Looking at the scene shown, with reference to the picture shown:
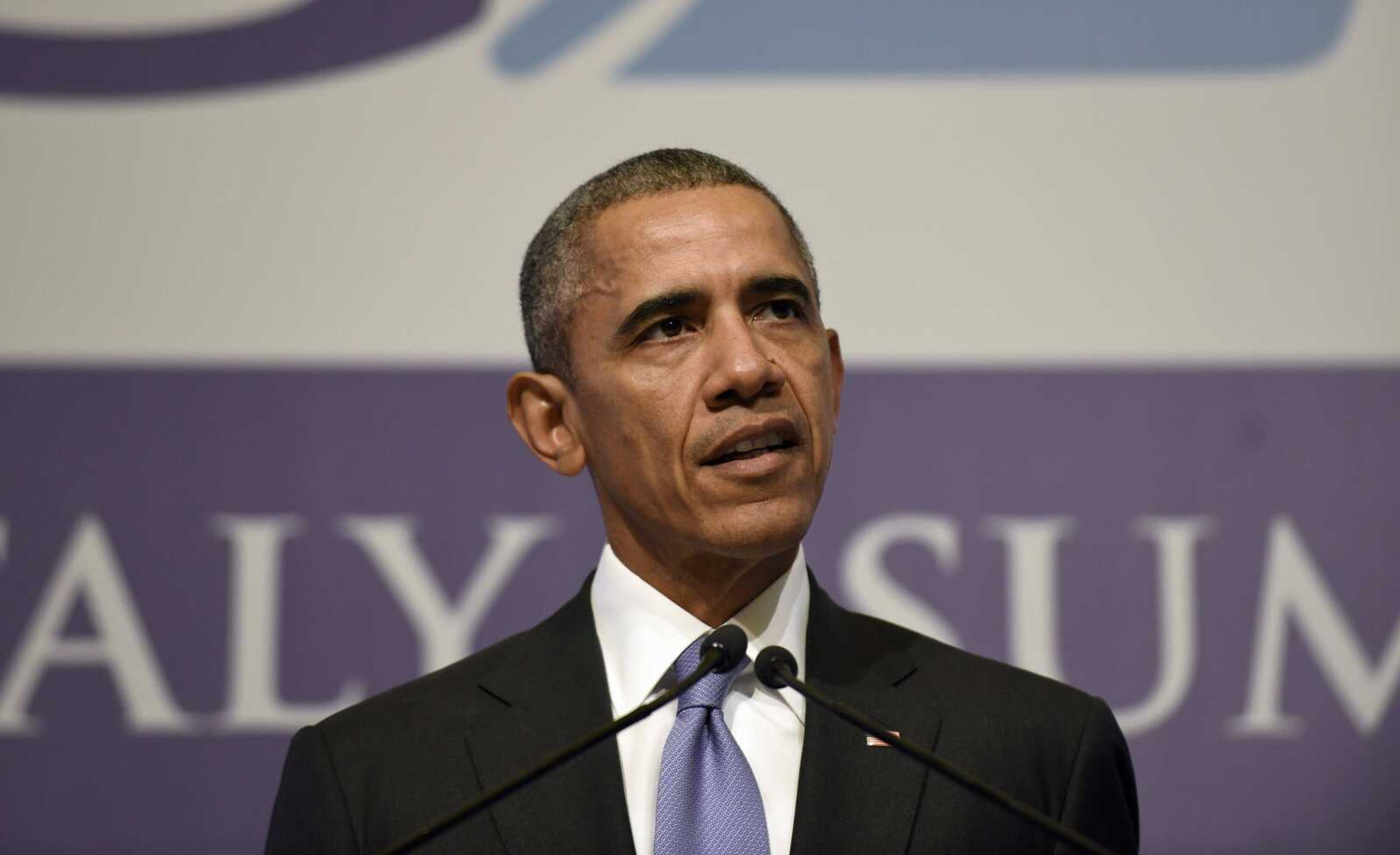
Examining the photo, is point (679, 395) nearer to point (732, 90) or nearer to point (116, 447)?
point (732, 90)

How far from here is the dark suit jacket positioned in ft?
5.27

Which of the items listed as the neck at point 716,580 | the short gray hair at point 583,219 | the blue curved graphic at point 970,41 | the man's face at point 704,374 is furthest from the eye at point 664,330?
the blue curved graphic at point 970,41

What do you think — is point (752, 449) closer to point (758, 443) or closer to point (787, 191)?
point (758, 443)

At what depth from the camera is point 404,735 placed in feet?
5.61

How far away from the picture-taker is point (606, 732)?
1.43 m

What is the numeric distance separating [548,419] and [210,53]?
123 cm

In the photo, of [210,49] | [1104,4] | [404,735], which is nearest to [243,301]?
[210,49]

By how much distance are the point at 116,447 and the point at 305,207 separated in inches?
19.9

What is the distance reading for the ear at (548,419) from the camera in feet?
6.09

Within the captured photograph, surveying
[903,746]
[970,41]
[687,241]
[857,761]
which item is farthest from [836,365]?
[970,41]

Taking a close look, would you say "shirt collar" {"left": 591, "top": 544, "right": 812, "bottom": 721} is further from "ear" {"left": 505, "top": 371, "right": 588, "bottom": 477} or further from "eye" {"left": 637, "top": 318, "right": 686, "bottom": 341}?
"eye" {"left": 637, "top": 318, "right": 686, "bottom": 341}

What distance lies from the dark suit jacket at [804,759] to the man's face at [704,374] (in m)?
0.20

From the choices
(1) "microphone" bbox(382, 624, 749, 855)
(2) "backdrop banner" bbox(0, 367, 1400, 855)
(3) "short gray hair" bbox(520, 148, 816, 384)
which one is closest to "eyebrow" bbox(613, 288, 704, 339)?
(3) "short gray hair" bbox(520, 148, 816, 384)

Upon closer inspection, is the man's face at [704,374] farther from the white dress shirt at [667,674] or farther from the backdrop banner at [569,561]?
the backdrop banner at [569,561]
